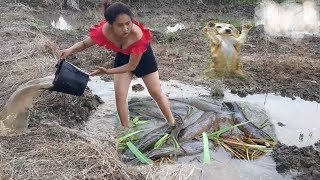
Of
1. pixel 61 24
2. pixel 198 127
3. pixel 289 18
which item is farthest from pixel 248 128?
pixel 61 24

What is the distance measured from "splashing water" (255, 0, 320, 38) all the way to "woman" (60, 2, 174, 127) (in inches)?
234

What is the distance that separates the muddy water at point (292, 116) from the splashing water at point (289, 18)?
4130 mm

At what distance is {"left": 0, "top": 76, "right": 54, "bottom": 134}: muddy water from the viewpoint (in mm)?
4188

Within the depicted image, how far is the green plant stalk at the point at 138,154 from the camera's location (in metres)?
4.09

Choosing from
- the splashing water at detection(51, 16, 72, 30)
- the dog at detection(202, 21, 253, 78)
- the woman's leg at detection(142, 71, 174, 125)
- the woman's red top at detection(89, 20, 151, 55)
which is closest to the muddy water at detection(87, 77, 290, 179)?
the woman's leg at detection(142, 71, 174, 125)

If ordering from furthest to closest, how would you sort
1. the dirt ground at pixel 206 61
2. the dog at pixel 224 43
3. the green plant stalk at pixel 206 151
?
the dog at pixel 224 43, the dirt ground at pixel 206 61, the green plant stalk at pixel 206 151

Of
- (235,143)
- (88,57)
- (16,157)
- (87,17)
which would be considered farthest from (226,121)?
(87,17)

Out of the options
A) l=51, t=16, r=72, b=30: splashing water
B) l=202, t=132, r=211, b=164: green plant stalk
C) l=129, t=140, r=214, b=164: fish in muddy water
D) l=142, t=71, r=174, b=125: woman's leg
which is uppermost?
l=142, t=71, r=174, b=125: woman's leg

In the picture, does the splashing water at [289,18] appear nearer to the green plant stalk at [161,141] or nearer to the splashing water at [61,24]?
the splashing water at [61,24]

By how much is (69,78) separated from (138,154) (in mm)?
933

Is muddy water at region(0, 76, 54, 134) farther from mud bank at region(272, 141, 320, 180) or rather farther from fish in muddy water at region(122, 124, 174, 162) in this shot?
mud bank at region(272, 141, 320, 180)

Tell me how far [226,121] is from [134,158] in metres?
1.38

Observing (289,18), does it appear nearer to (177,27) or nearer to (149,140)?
(177,27)

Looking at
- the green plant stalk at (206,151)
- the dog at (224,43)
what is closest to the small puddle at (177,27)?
the dog at (224,43)
